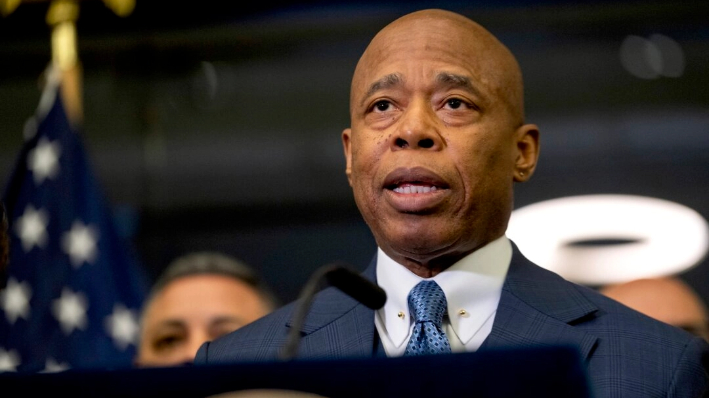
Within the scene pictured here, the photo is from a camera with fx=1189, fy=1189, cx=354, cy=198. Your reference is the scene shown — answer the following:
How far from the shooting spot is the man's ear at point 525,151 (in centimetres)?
180

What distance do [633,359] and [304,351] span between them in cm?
47

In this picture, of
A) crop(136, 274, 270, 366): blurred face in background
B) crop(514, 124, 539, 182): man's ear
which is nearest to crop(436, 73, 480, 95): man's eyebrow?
crop(514, 124, 539, 182): man's ear

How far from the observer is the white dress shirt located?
1.69m

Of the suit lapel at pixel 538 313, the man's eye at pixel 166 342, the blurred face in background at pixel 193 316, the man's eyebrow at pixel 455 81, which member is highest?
the man's eyebrow at pixel 455 81

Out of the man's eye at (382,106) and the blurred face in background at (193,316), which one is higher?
the man's eye at (382,106)

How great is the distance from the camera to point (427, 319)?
1.66 m

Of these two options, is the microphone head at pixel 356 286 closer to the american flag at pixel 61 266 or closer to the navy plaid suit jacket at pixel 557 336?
the navy plaid suit jacket at pixel 557 336

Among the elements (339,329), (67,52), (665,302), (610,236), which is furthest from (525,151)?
(67,52)

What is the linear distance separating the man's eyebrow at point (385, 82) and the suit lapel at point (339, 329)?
0.27m

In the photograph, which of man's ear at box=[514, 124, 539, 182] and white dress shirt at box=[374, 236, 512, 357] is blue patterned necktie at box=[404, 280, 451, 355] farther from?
man's ear at box=[514, 124, 539, 182]

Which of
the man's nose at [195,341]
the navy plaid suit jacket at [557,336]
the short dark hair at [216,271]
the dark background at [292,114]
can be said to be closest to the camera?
the navy plaid suit jacket at [557,336]

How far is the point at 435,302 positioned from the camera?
1.68 metres

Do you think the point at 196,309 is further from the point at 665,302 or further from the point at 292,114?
the point at 292,114

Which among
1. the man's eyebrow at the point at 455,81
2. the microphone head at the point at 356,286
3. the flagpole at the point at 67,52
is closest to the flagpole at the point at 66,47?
the flagpole at the point at 67,52
